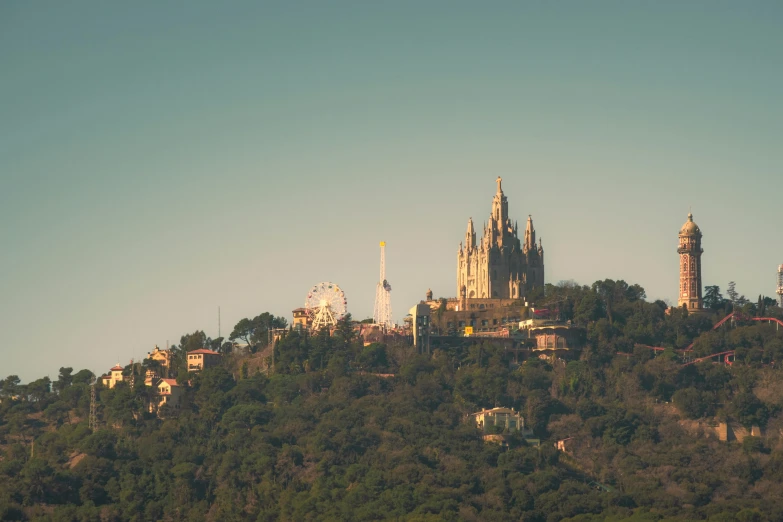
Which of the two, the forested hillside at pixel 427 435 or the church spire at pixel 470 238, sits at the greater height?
the church spire at pixel 470 238

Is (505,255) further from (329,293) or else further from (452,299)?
(329,293)

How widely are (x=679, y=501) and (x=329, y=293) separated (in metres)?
47.0

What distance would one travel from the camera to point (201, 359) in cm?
17538

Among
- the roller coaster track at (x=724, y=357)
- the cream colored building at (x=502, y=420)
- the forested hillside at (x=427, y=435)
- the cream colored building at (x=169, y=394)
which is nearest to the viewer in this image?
the forested hillside at (x=427, y=435)

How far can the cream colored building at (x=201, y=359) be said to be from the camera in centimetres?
17500

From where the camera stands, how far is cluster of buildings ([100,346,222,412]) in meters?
166

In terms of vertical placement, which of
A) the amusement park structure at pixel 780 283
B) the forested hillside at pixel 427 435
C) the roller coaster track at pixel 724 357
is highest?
the amusement park structure at pixel 780 283

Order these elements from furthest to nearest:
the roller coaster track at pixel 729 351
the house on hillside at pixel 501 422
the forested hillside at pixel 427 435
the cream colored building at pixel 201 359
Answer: the cream colored building at pixel 201 359 → the roller coaster track at pixel 729 351 → the house on hillside at pixel 501 422 → the forested hillside at pixel 427 435

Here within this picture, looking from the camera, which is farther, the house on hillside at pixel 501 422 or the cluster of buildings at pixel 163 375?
the cluster of buildings at pixel 163 375

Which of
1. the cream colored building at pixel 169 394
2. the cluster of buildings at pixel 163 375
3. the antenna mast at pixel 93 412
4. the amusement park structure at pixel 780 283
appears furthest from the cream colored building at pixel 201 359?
the amusement park structure at pixel 780 283

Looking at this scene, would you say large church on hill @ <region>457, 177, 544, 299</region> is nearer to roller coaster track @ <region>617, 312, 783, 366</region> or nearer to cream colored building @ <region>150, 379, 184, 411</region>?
roller coaster track @ <region>617, 312, 783, 366</region>

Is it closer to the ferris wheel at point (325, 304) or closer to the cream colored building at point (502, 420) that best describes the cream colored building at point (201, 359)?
the ferris wheel at point (325, 304)

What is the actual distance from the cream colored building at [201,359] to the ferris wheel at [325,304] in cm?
940

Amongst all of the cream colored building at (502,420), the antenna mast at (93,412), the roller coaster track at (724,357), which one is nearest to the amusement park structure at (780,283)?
the roller coaster track at (724,357)
